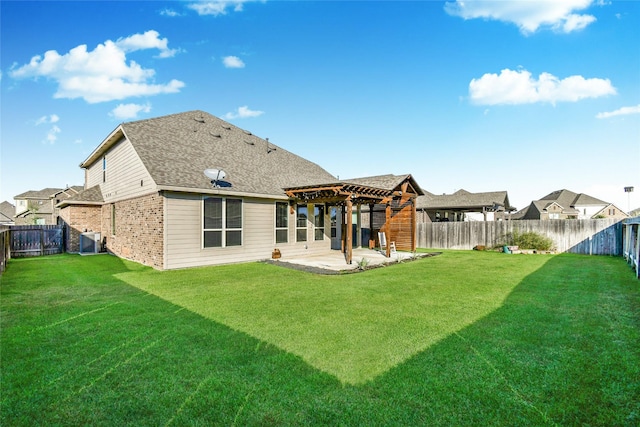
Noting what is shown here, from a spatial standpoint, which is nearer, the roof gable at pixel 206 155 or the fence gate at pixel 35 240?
the roof gable at pixel 206 155

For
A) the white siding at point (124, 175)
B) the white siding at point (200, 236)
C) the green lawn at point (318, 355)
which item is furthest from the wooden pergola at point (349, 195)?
the white siding at point (124, 175)

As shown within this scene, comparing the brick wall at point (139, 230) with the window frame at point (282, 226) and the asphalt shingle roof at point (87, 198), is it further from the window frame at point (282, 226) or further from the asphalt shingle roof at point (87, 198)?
the window frame at point (282, 226)

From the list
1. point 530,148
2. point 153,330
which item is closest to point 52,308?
point 153,330

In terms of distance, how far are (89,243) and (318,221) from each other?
10774mm

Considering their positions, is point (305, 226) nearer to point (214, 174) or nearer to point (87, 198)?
point (214, 174)

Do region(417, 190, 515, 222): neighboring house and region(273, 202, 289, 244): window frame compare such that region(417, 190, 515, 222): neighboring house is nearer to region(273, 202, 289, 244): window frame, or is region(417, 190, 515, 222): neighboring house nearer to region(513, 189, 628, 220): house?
region(273, 202, 289, 244): window frame

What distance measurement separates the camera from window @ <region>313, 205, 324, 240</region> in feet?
47.0

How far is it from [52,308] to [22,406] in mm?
3690

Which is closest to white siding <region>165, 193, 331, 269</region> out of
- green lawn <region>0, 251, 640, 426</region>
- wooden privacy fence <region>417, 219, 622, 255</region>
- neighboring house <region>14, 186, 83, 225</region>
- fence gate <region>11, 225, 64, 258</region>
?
green lawn <region>0, 251, 640, 426</region>

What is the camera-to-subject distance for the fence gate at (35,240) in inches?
520

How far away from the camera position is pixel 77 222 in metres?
14.1

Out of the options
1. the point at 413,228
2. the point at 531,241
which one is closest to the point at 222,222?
the point at 413,228

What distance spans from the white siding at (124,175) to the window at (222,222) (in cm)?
192

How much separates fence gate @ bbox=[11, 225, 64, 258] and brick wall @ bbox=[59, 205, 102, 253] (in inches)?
16.2
